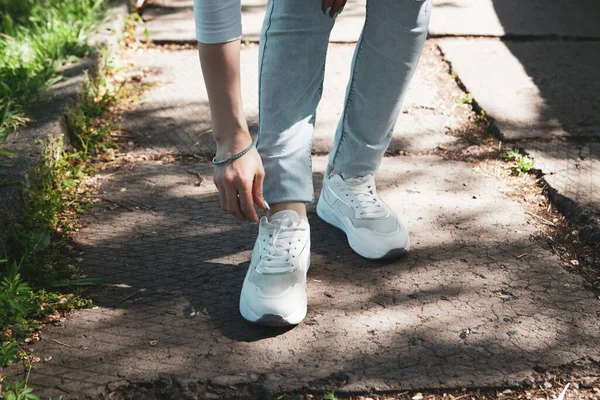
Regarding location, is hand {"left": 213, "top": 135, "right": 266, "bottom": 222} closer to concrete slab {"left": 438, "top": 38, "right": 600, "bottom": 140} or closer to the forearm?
the forearm

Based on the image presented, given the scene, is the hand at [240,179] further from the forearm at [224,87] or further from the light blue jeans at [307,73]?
the light blue jeans at [307,73]

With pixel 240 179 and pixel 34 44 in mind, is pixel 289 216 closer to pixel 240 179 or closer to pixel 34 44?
pixel 240 179

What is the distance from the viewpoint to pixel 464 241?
2178 mm

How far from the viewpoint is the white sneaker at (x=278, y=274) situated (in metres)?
1.78

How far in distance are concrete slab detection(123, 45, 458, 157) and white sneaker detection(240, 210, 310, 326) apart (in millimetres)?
842

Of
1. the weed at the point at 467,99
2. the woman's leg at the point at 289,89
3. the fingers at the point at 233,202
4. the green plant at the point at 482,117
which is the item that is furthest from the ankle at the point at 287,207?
the weed at the point at 467,99

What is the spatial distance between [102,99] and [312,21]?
58.0 inches

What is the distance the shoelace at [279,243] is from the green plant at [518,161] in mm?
1023

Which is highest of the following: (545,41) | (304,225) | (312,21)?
(312,21)

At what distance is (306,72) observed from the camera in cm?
184

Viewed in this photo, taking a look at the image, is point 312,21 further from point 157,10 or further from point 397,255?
point 157,10

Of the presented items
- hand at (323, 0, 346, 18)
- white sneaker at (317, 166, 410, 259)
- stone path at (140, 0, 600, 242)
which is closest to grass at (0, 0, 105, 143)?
stone path at (140, 0, 600, 242)

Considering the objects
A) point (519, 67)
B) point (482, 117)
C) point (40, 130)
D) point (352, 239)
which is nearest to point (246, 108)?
point (40, 130)

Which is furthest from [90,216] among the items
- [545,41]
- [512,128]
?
[545,41]
